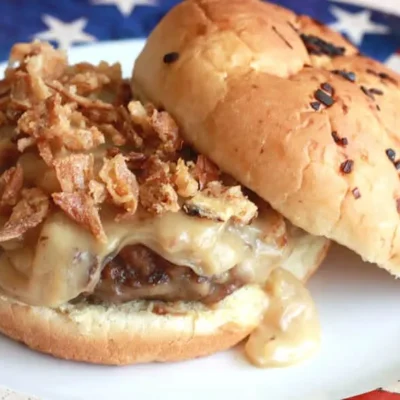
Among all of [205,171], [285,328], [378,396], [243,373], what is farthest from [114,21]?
[378,396]

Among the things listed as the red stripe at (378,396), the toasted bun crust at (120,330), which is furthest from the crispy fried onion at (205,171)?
the red stripe at (378,396)

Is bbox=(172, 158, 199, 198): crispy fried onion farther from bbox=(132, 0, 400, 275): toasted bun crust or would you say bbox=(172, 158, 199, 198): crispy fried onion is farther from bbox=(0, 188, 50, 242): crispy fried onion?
bbox=(0, 188, 50, 242): crispy fried onion

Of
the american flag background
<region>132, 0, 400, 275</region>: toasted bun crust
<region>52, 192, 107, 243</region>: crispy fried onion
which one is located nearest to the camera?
<region>52, 192, 107, 243</region>: crispy fried onion

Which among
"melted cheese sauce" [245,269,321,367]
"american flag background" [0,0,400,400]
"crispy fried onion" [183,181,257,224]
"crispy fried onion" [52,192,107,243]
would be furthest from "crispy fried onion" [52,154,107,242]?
"american flag background" [0,0,400,400]

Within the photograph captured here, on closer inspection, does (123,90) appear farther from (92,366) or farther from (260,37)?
(92,366)

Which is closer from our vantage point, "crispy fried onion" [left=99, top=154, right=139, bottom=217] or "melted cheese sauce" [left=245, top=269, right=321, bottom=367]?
"crispy fried onion" [left=99, top=154, right=139, bottom=217]

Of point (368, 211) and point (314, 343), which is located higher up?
point (368, 211)

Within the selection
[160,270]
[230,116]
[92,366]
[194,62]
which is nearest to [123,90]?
[194,62]

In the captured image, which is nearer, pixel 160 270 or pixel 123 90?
pixel 160 270

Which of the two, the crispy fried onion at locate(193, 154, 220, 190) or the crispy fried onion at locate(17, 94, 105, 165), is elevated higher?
the crispy fried onion at locate(193, 154, 220, 190)
